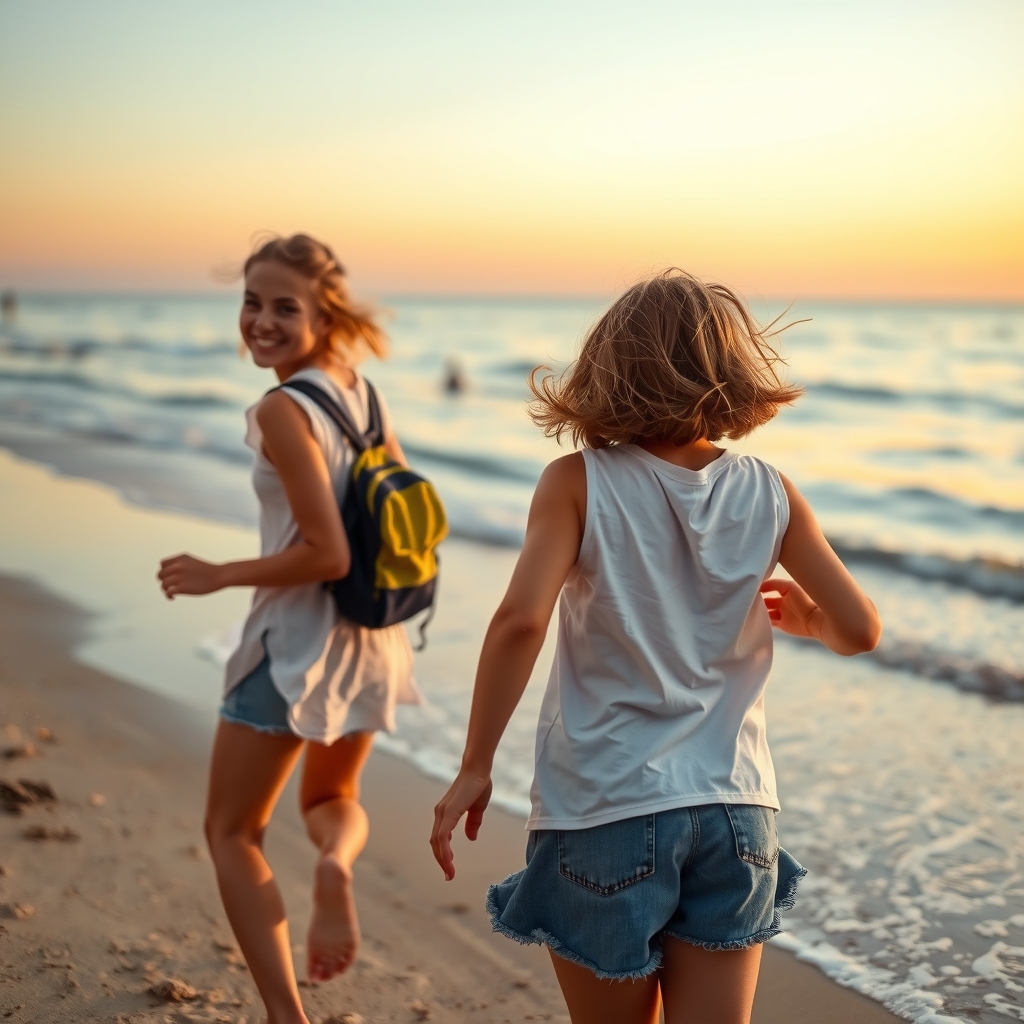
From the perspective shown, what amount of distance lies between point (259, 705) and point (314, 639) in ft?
0.74

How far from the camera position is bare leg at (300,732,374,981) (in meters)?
2.74

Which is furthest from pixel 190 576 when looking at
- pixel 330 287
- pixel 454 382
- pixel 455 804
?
pixel 454 382

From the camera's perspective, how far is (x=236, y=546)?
8875mm

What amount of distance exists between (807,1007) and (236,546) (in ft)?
21.5

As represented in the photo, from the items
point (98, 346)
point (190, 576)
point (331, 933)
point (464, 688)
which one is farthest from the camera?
point (98, 346)

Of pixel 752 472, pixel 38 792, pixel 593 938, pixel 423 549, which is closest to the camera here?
pixel 593 938

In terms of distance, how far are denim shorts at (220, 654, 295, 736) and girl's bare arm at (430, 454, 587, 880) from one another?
102 cm

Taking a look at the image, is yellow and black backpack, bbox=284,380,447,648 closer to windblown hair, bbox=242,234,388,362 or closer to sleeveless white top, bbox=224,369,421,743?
sleeveless white top, bbox=224,369,421,743

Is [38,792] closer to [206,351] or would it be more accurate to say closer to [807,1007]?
[807,1007]

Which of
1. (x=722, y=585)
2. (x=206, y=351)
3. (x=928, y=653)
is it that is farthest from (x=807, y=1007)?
(x=206, y=351)

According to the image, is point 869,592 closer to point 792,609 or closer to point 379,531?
A: point 379,531

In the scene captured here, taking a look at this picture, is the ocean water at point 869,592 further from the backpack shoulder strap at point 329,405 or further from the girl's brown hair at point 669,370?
the backpack shoulder strap at point 329,405

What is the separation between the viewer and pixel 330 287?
127 inches

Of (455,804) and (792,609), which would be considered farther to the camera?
(792,609)
